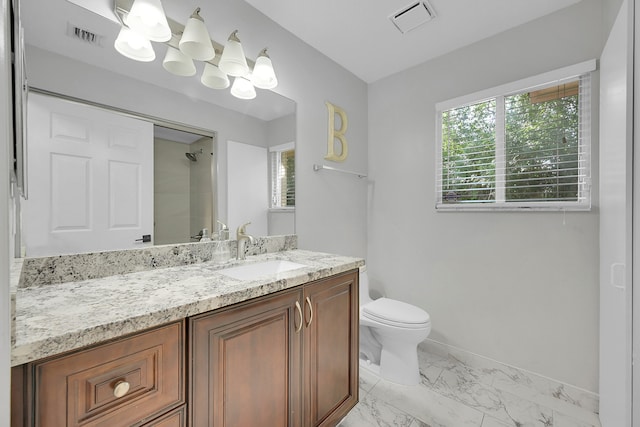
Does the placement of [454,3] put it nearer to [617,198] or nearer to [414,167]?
[414,167]

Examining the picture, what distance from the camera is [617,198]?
124 centimetres

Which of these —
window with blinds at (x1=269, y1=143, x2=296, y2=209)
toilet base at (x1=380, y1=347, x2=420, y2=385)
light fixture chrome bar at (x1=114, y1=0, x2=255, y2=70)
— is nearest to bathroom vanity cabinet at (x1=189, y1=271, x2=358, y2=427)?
toilet base at (x1=380, y1=347, x2=420, y2=385)

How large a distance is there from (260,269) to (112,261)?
67 cm

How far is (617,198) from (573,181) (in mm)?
547

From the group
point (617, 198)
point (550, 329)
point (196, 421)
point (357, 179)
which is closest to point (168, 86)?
point (196, 421)

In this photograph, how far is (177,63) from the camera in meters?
1.38

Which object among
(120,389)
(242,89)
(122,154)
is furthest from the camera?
(242,89)

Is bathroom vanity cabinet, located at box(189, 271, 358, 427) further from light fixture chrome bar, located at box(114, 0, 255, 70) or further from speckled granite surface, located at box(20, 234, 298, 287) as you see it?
light fixture chrome bar, located at box(114, 0, 255, 70)

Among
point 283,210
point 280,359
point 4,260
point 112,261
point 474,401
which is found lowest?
point 474,401

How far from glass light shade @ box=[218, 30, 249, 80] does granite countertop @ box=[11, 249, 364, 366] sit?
3.62 ft

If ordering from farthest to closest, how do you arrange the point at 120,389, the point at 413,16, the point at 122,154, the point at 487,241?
the point at 487,241 < the point at 413,16 < the point at 122,154 < the point at 120,389

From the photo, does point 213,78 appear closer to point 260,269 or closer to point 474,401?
point 260,269

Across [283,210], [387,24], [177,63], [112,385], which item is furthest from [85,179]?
[387,24]

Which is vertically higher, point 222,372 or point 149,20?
point 149,20
